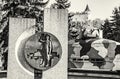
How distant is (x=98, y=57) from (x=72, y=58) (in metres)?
1.66

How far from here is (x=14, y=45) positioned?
11352 millimetres

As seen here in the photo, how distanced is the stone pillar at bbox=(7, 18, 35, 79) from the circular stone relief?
23cm

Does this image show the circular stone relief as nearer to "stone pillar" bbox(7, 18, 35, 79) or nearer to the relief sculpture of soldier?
the relief sculpture of soldier

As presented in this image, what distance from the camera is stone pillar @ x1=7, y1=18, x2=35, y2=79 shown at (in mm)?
11258

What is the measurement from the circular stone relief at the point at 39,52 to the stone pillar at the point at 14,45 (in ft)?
0.76

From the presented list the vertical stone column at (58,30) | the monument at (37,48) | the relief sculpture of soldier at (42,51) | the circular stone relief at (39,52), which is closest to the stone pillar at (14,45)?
the monument at (37,48)

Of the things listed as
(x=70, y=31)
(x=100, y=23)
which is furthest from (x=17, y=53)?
(x=100, y=23)

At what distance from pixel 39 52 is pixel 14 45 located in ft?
3.56

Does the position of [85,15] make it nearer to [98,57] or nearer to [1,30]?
[1,30]

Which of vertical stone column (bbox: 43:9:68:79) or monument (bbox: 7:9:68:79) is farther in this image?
vertical stone column (bbox: 43:9:68:79)

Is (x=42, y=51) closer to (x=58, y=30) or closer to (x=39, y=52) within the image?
(x=39, y=52)

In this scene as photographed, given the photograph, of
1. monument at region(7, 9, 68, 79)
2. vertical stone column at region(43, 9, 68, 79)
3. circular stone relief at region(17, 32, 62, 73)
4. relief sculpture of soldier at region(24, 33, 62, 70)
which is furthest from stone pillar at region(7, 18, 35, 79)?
vertical stone column at region(43, 9, 68, 79)

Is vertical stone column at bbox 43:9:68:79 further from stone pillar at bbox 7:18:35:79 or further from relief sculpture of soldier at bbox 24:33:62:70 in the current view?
stone pillar at bbox 7:18:35:79

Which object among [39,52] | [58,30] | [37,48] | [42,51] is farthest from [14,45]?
[58,30]
